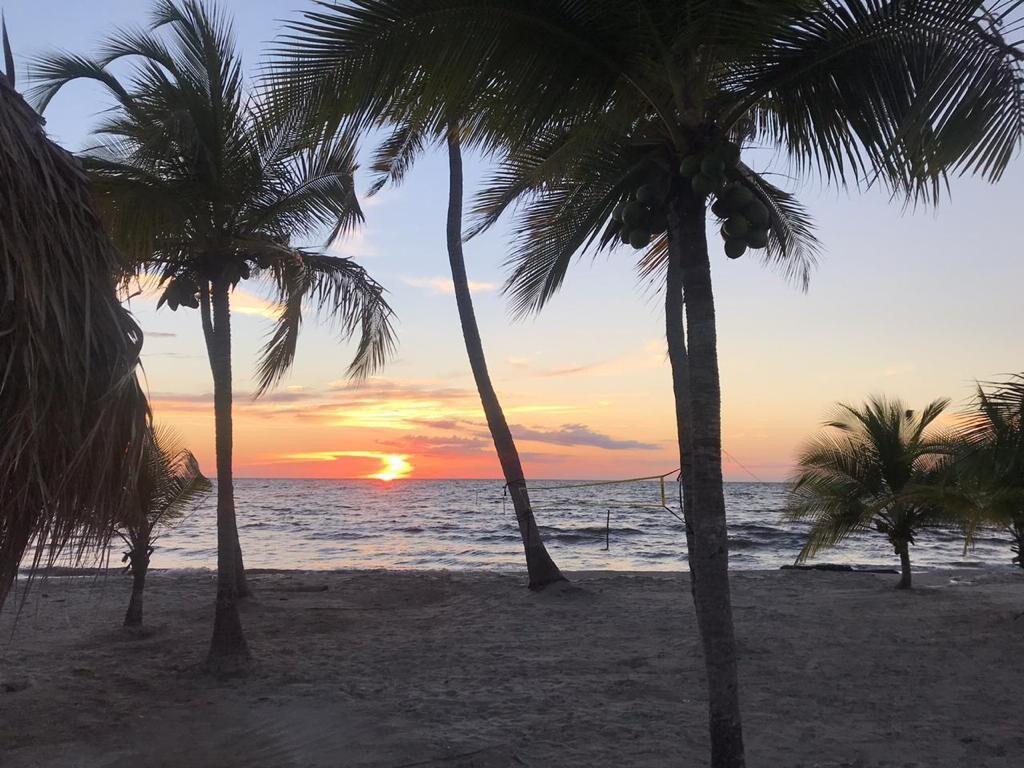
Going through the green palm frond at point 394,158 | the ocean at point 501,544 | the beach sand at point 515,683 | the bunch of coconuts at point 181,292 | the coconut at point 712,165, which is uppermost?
the green palm frond at point 394,158

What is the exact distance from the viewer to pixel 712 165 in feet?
13.8

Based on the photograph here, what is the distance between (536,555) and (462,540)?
23.2m

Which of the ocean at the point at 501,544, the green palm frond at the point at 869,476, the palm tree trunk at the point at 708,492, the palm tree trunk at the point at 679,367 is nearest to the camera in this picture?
the palm tree trunk at the point at 708,492

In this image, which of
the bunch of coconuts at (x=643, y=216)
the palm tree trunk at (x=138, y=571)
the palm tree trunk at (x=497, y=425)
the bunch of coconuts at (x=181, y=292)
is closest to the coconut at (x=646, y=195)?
the bunch of coconuts at (x=643, y=216)

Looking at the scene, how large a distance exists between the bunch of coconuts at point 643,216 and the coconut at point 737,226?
0.39 m

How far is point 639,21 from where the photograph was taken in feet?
13.4

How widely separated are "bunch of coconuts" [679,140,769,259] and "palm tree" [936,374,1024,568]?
3.87 meters

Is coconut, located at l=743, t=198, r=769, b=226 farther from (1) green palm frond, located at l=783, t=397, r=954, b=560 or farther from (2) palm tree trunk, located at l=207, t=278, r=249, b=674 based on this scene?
(1) green palm frond, located at l=783, t=397, r=954, b=560

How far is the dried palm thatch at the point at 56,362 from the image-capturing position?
12.1ft

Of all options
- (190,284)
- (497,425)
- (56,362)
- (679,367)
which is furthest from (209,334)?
(56,362)

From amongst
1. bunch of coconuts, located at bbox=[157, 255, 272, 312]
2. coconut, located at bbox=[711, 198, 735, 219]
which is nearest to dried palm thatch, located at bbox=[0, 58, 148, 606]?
coconut, located at bbox=[711, 198, 735, 219]

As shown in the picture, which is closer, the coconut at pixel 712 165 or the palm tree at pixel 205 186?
the coconut at pixel 712 165

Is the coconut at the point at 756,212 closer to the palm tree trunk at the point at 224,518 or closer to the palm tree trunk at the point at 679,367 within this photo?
the palm tree trunk at the point at 679,367

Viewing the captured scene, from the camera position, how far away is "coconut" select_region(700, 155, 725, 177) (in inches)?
165
